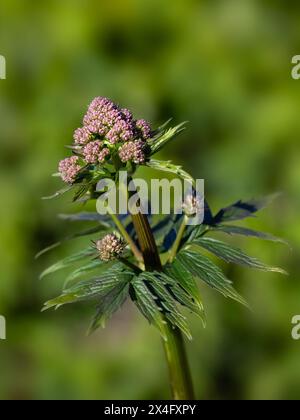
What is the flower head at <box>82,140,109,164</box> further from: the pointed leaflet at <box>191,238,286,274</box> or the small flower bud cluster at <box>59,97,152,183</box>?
the pointed leaflet at <box>191,238,286,274</box>

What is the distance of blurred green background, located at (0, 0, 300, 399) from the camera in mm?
2449

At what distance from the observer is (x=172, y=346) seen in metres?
0.83

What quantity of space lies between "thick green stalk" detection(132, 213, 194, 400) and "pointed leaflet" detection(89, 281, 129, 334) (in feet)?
0.19

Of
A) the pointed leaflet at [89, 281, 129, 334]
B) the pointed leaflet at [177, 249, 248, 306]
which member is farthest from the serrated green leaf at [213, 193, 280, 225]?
the pointed leaflet at [89, 281, 129, 334]

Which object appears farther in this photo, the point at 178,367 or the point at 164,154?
the point at 164,154

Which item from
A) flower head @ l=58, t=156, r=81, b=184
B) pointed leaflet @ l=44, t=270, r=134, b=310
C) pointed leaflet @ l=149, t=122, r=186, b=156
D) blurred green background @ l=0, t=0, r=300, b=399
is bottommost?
pointed leaflet @ l=44, t=270, r=134, b=310

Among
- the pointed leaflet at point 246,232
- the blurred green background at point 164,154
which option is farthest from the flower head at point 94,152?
the blurred green background at point 164,154

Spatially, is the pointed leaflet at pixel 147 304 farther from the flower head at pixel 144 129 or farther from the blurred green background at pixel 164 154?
the blurred green background at pixel 164 154

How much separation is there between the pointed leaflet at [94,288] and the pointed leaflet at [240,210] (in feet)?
0.62

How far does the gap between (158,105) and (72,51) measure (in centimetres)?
49

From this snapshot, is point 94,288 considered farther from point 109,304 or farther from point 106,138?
point 106,138

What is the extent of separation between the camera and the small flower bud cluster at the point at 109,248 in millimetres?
798

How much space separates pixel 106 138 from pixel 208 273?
19 centimetres

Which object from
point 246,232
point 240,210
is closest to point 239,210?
point 240,210
